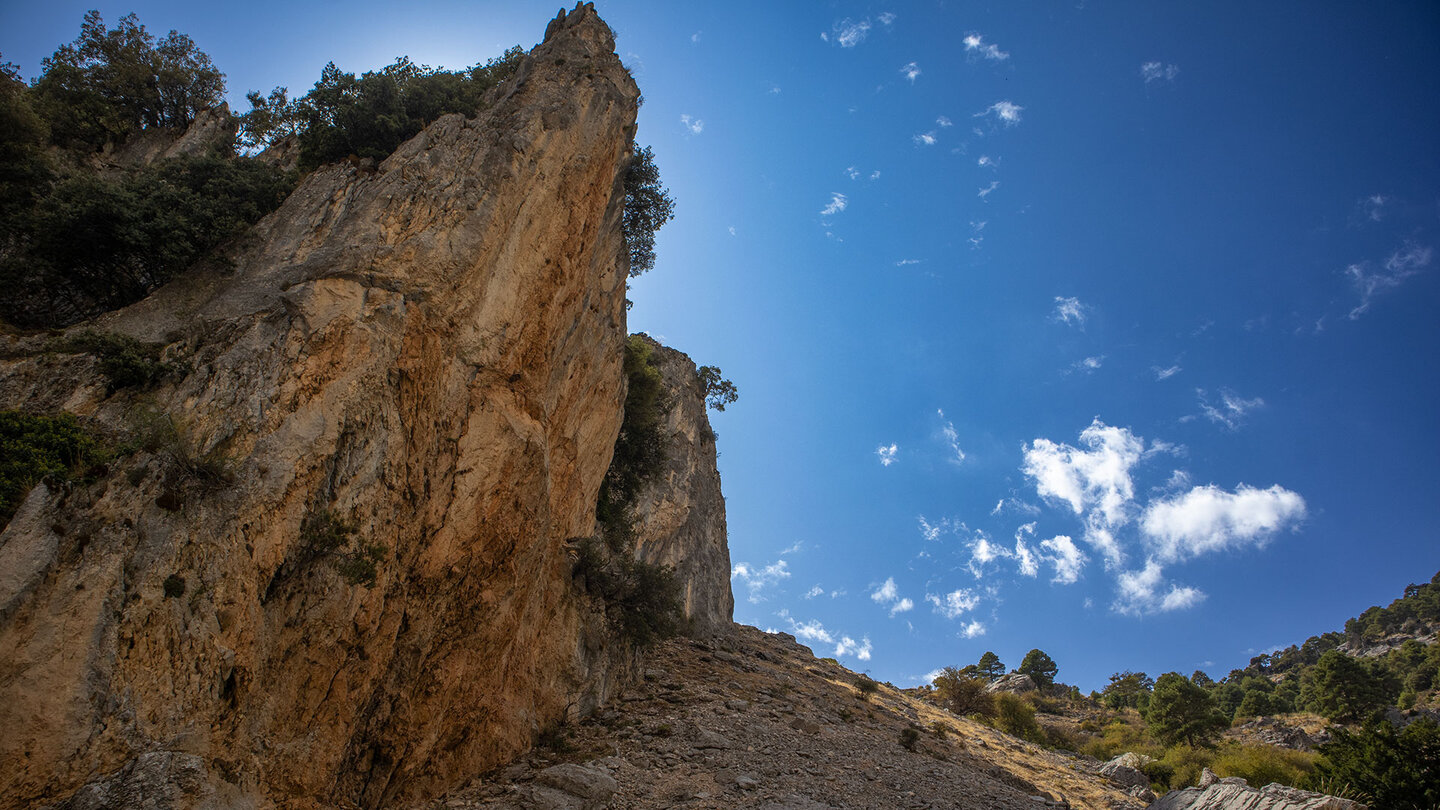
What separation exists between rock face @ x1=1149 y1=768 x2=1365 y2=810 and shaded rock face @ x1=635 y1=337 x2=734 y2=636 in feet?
62.7

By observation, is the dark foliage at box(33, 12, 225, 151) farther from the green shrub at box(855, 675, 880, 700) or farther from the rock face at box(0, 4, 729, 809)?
the green shrub at box(855, 675, 880, 700)

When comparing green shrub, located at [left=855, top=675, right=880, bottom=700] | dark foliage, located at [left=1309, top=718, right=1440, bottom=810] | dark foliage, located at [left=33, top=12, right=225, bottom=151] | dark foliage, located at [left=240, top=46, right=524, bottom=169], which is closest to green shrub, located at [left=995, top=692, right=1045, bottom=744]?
green shrub, located at [left=855, top=675, right=880, bottom=700]

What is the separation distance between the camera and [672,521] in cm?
3453

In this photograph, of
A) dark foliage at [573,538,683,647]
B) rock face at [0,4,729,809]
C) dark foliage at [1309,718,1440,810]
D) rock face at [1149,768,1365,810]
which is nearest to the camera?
rock face at [0,4,729,809]

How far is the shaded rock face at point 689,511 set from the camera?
33344 mm

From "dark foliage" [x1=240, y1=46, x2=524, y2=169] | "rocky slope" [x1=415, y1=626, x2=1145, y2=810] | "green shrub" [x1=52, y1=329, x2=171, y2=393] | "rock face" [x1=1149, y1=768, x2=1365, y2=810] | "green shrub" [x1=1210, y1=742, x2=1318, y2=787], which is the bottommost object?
"rocky slope" [x1=415, y1=626, x2=1145, y2=810]

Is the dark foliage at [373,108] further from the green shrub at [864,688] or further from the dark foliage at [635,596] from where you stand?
the green shrub at [864,688]

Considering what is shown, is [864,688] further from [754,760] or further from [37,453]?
[37,453]

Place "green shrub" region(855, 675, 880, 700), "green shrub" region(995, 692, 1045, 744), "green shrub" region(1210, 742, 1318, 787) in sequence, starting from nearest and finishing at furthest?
"green shrub" region(1210, 742, 1318, 787), "green shrub" region(855, 675, 880, 700), "green shrub" region(995, 692, 1045, 744)

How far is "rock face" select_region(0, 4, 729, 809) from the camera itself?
24.4ft

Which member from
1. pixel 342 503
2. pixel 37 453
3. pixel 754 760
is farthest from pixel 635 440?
pixel 37 453

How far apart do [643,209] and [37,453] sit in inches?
827

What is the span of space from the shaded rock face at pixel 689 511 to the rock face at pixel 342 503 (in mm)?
15425

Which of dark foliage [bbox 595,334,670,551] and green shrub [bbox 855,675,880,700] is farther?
green shrub [bbox 855,675,880,700]
